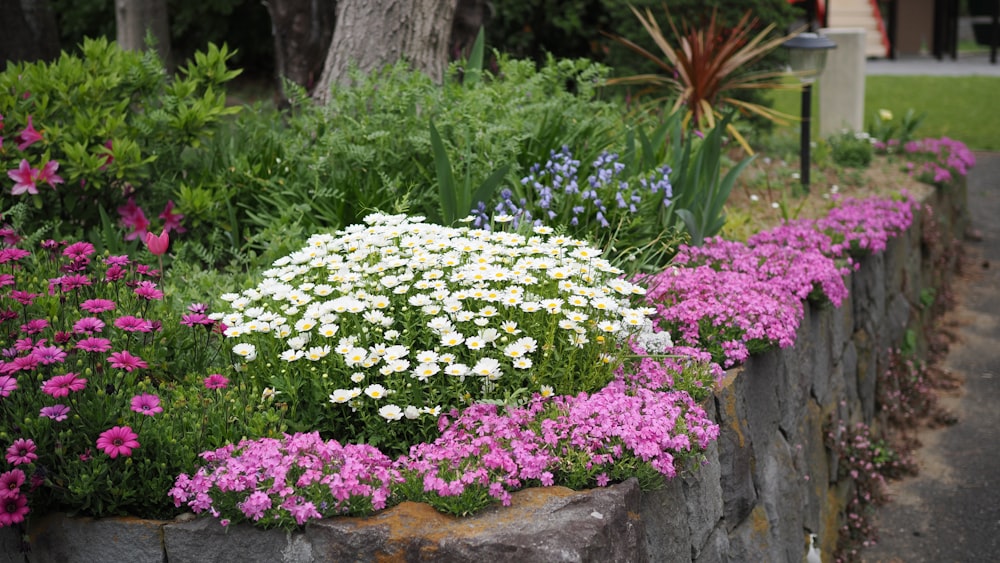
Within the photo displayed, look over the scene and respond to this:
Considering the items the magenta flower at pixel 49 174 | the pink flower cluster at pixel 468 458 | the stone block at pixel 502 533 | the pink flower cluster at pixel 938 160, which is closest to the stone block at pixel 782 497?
the pink flower cluster at pixel 468 458

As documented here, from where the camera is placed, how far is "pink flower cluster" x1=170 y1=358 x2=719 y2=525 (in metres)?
2.52

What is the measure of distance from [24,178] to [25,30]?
447 cm

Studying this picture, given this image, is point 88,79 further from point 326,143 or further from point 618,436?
point 618,436

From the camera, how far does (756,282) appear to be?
14.1ft

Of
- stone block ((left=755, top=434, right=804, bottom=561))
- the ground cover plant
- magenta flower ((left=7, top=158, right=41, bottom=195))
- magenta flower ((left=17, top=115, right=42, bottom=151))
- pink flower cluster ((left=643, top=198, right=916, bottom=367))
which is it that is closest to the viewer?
the ground cover plant

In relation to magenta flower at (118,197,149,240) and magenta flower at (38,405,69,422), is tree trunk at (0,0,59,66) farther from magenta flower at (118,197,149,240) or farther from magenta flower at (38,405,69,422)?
magenta flower at (38,405,69,422)

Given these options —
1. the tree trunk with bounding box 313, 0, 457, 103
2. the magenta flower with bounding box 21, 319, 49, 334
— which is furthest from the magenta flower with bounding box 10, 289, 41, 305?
the tree trunk with bounding box 313, 0, 457, 103

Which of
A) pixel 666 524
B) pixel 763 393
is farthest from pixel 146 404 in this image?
pixel 763 393

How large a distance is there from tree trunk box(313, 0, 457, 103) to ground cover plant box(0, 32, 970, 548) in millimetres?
1428

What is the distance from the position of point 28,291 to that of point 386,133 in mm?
1726

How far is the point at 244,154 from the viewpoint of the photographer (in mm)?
5074

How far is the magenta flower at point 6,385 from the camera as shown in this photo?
2574mm

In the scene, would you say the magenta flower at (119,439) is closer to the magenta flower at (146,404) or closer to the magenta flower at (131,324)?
the magenta flower at (146,404)

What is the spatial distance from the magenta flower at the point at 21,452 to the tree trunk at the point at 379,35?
370 centimetres
